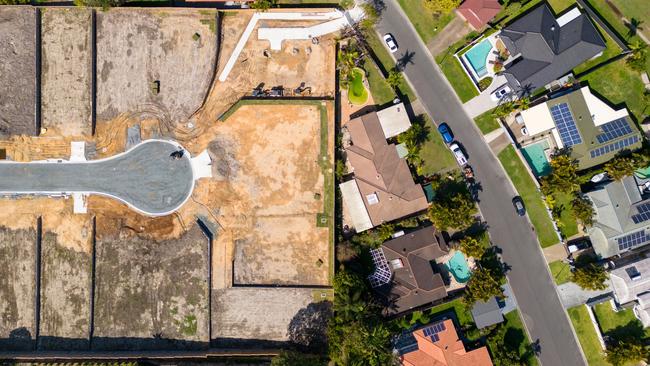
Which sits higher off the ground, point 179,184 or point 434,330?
point 179,184

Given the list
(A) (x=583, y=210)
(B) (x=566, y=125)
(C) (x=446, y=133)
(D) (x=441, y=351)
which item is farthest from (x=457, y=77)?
(D) (x=441, y=351)

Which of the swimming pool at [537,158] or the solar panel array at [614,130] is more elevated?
the solar panel array at [614,130]

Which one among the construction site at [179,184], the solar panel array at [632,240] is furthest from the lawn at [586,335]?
the construction site at [179,184]

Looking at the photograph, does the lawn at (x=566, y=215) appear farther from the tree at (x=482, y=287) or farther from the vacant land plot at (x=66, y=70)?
the vacant land plot at (x=66, y=70)

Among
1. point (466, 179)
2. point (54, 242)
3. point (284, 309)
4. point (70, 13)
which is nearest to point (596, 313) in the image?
point (466, 179)

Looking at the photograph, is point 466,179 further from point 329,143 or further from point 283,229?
point 283,229

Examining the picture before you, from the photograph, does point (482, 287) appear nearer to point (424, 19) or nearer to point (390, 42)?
point (390, 42)

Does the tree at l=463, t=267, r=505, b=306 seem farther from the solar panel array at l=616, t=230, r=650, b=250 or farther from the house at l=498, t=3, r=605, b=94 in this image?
the house at l=498, t=3, r=605, b=94

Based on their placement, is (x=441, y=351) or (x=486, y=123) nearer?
(x=441, y=351)

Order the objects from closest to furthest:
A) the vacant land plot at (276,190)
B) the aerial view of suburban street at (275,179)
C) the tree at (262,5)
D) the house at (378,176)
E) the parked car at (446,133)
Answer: the house at (378,176), the tree at (262,5), the aerial view of suburban street at (275,179), the parked car at (446,133), the vacant land plot at (276,190)
